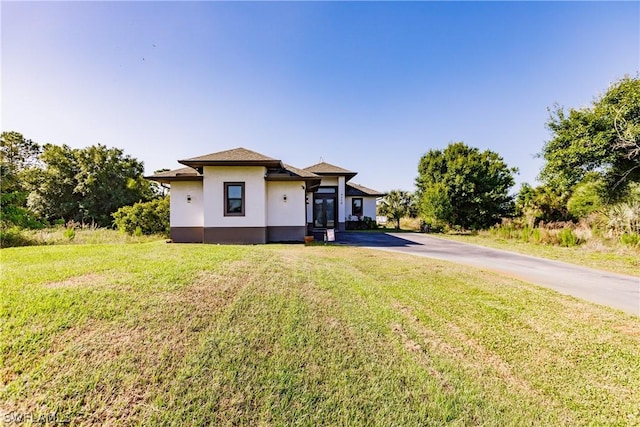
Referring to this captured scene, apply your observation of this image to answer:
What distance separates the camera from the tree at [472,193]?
21484 mm

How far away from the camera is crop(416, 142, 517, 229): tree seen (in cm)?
2148

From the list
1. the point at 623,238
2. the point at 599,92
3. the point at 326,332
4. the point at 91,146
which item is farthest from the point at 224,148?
the point at 599,92

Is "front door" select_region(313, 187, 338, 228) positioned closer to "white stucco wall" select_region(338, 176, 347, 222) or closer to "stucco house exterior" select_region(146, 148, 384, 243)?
"white stucco wall" select_region(338, 176, 347, 222)

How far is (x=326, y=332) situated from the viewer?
3734 mm

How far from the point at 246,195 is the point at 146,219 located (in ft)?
25.2

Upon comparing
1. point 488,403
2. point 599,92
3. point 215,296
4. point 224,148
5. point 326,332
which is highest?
point 599,92

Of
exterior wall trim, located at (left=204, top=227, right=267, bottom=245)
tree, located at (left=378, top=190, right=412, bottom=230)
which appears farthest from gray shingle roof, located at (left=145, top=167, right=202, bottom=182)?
tree, located at (left=378, top=190, right=412, bottom=230)

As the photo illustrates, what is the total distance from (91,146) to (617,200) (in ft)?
132

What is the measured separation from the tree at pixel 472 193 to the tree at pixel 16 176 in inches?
956

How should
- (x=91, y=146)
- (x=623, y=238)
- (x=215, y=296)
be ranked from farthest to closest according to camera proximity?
(x=91, y=146), (x=623, y=238), (x=215, y=296)

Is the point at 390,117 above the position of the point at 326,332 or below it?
above

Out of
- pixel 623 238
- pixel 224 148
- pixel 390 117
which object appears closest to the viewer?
pixel 623 238

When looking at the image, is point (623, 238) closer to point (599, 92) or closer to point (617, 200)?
point (617, 200)

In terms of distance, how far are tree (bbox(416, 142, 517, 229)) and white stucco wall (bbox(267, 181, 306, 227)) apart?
13.1m
